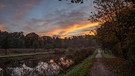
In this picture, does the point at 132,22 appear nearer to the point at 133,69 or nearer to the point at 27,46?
the point at 133,69

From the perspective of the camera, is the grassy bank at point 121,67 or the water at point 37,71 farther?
the water at point 37,71

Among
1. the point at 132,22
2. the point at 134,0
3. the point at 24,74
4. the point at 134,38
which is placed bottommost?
the point at 24,74

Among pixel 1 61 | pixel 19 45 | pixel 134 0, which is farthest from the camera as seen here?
pixel 19 45

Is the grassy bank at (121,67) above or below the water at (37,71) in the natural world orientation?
above

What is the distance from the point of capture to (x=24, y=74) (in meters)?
29.6

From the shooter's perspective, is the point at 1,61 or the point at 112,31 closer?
the point at 112,31

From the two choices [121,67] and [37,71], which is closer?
[121,67]

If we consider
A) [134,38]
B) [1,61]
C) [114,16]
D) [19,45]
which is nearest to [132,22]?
[134,38]

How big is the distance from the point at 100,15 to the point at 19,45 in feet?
354

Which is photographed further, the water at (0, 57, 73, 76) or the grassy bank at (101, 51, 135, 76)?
the water at (0, 57, 73, 76)

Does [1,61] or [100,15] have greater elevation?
[100,15]

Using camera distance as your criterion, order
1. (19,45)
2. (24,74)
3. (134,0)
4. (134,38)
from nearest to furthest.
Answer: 1. (134,0)
2. (134,38)
3. (24,74)
4. (19,45)

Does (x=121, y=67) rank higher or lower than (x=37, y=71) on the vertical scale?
higher

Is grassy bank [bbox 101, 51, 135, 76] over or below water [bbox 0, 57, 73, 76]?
over
